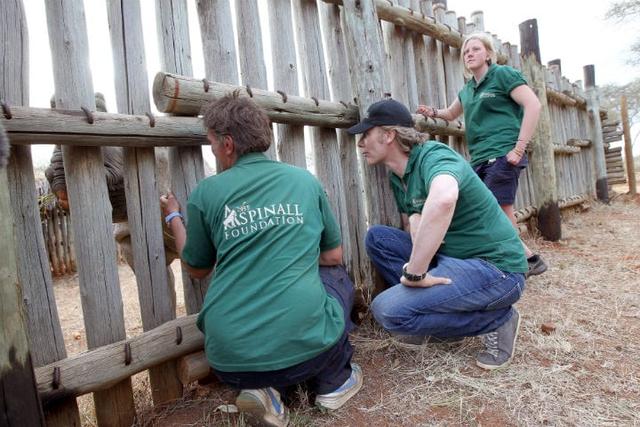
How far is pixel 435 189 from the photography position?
2.07m

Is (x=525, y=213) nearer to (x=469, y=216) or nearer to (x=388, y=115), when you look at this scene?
(x=469, y=216)

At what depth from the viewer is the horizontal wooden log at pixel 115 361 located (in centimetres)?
181

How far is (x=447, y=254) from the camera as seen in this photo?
246cm

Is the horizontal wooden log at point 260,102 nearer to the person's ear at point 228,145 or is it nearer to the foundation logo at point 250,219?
the person's ear at point 228,145

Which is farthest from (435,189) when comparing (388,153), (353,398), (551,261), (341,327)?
(551,261)

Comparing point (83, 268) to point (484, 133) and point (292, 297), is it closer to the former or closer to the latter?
point (292, 297)

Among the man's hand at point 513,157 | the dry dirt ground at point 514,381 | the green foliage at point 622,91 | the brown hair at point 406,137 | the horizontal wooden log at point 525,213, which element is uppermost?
the green foliage at point 622,91

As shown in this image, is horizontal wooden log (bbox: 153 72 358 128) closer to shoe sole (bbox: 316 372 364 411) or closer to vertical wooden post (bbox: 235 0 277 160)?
vertical wooden post (bbox: 235 0 277 160)

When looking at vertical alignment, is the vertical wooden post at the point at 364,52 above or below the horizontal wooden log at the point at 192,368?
above

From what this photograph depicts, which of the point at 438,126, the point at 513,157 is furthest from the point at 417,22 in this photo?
the point at 513,157

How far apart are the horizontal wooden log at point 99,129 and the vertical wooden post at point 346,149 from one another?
1178 mm

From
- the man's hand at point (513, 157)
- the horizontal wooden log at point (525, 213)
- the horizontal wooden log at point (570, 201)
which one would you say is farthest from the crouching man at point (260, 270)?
the horizontal wooden log at point (570, 201)

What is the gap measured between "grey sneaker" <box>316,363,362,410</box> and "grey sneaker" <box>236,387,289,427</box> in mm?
222

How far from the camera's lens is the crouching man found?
1.77 meters
